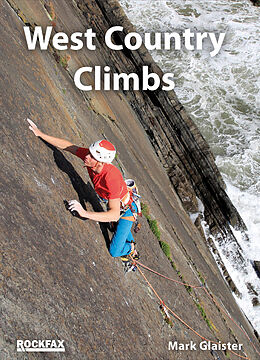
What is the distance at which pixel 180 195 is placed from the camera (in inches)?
480

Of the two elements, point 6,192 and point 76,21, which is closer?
point 6,192

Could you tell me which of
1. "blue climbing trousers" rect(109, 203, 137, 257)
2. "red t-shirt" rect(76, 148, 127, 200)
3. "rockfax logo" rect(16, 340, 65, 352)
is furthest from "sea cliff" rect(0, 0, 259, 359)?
"red t-shirt" rect(76, 148, 127, 200)

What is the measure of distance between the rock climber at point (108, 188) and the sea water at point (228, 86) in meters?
7.52

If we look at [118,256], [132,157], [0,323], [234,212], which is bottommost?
[234,212]

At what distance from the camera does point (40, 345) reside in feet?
10.5

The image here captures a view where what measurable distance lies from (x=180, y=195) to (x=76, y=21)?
25.5 feet

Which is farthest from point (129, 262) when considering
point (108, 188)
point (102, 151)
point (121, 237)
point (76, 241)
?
point (102, 151)

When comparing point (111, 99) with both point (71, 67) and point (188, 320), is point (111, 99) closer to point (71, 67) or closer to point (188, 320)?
point (71, 67)

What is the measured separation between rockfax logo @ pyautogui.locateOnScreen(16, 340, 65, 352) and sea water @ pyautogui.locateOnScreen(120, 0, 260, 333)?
9053 millimetres

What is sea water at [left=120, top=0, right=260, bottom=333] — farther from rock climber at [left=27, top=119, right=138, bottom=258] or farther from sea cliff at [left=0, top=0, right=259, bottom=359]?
rock climber at [left=27, top=119, right=138, bottom=258]

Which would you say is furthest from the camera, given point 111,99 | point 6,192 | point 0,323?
point 111,99

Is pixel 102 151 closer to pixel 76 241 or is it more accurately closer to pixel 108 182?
pixel 108 182

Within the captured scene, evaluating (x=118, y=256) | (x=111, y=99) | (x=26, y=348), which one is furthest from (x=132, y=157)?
(x=26, y=348)

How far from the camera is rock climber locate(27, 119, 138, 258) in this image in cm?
447
